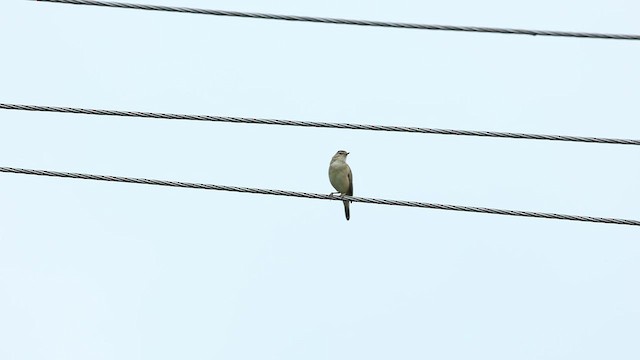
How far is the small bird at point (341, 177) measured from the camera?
15.3 m

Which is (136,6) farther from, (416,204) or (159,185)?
(416,204)

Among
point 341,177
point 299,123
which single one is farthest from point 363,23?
point 341,177

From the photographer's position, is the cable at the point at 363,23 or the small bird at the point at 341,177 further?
the small bird at the point at 341,177

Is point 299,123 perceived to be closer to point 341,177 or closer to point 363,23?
point 363,23

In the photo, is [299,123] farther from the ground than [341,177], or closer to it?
closer to it

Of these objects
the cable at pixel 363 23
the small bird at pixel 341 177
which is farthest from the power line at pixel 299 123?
the small bird at pixel 341 177

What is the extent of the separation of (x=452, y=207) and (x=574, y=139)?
3.26 ft

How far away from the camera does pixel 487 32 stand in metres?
7.71

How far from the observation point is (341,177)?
603 inches

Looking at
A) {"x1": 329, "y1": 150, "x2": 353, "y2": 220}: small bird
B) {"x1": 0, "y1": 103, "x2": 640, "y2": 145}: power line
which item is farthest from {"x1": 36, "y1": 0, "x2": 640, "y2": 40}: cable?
{"x1": 329, "y1": 150, "x2": 353, "y2": 220}: small bird

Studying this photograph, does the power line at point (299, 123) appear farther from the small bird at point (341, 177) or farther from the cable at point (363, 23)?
the small bird at point (341, 177)

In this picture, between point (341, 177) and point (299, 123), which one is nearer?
point (299, 123)

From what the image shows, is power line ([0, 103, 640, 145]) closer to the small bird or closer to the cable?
the cable

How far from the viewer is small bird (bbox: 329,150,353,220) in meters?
15.3
